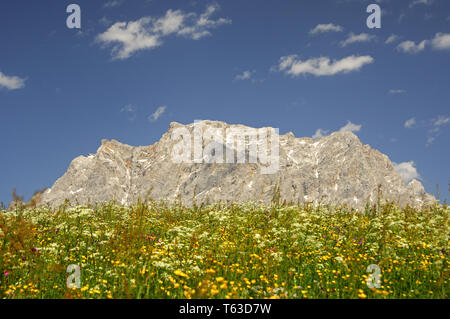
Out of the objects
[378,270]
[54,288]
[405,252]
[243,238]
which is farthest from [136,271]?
[405,252]

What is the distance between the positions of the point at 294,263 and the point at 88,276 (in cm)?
455

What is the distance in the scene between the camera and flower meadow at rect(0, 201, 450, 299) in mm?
6285

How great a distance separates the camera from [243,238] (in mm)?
9578

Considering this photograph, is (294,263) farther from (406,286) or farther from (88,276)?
(88,276)

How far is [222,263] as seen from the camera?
24.4ft

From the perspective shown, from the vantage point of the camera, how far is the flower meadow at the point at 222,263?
629cm

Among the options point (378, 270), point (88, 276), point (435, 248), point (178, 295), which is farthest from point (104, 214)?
point (435, 248)
